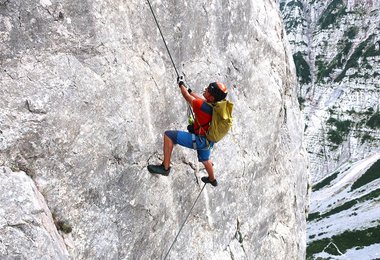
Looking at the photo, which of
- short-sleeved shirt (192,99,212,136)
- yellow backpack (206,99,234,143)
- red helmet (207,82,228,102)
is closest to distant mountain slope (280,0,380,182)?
short-sleeved shirt (192,99,212,136)

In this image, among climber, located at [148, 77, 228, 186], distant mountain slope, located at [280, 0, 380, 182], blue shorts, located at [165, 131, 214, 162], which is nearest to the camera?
climber, located at [148, 77, 228, 186]

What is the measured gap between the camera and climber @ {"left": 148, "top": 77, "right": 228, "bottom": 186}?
11.2 m

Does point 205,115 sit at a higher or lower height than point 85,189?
higher

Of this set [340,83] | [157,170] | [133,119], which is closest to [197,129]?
[157,170]

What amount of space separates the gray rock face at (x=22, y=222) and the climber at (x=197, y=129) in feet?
13.2

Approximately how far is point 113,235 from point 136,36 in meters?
5.88

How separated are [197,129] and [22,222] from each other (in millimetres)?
5466

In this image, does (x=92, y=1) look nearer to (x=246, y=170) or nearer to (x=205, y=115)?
(x=205, y=115)

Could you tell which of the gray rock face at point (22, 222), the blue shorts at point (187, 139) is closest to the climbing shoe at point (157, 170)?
the blue shorts at point (187, 139)

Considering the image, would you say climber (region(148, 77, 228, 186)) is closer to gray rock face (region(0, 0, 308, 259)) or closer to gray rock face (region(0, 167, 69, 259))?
gray rock face (region(0, 0, 308, 259))

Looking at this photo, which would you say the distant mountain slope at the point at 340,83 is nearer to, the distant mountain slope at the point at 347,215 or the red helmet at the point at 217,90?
the distant mountain slope at the point at 347,215

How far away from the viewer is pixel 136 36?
40.4ft

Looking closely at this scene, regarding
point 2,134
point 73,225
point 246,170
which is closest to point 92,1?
point 2,134

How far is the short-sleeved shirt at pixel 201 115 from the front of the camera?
11.5 meters
